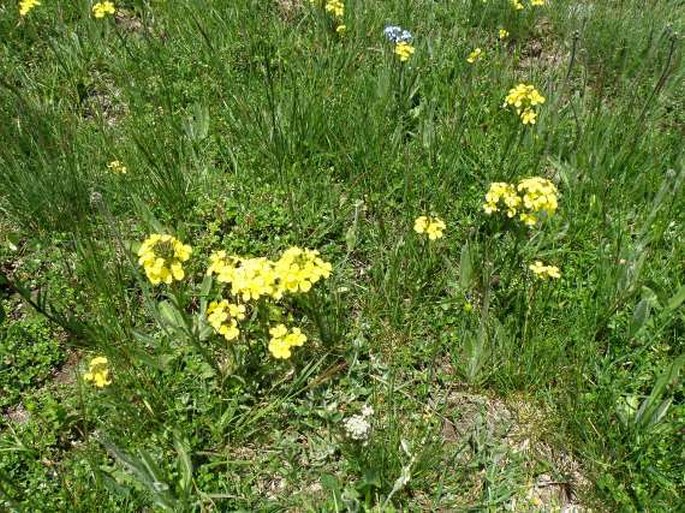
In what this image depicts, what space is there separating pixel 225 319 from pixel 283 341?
9.1 inches

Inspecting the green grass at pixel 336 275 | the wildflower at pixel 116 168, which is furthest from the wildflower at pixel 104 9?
the wildflower at pixel 116 168

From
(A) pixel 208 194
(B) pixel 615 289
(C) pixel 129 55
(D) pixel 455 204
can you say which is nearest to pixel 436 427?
(B) pixel 615 289

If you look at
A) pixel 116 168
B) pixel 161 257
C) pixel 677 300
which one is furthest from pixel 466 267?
pixel 116 168

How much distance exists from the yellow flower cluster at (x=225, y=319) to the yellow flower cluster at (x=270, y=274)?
0.10 meters

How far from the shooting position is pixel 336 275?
2.79 metres

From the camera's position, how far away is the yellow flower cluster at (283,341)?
216cm

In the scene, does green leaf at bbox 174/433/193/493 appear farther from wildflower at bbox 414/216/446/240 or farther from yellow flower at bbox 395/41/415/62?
yellow flower at bbox 395/41/415/62

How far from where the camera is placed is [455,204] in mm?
3092

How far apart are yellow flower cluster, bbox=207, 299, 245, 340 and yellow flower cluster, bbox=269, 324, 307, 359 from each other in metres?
0.14

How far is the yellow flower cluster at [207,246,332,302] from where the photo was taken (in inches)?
82.4

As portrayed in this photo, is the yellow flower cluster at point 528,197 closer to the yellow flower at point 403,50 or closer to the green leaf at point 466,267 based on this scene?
the green leaf at point 466,267

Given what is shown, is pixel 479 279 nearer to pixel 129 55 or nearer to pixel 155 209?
pixel 155 209

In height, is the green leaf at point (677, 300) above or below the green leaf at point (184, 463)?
above

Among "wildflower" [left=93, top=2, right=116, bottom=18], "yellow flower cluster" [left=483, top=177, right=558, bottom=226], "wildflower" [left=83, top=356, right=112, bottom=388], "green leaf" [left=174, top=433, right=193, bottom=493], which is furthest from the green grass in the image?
"wildflower" [left=93, top=2, right=116, bottom=18]
